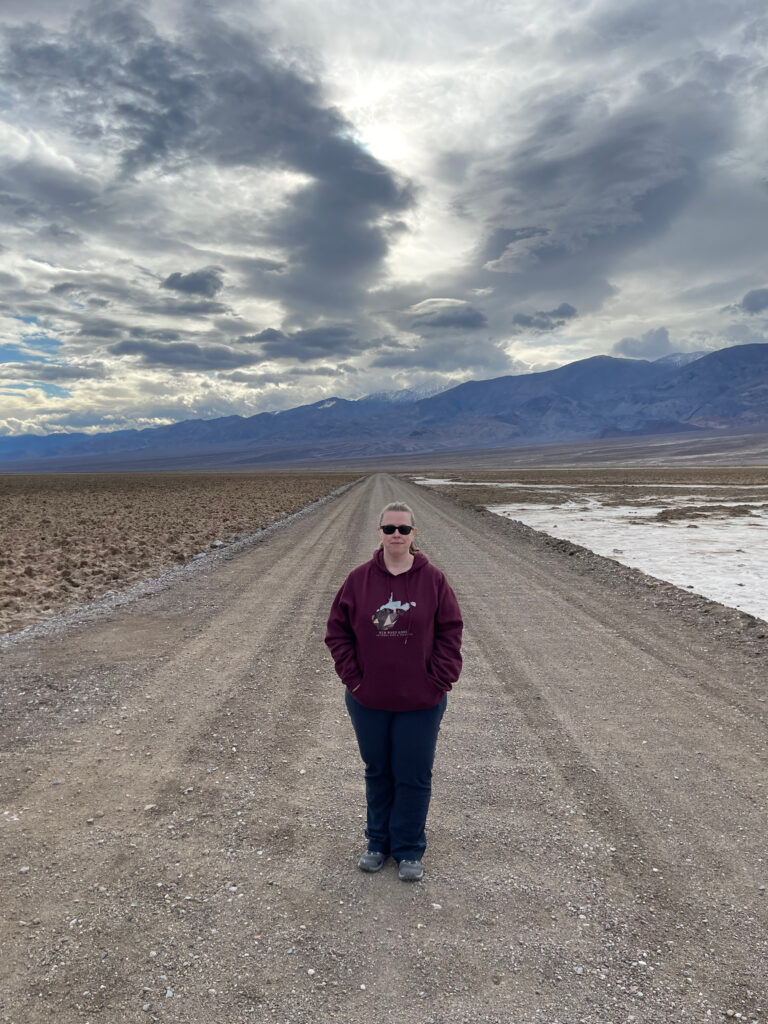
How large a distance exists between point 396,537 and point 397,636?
60cm

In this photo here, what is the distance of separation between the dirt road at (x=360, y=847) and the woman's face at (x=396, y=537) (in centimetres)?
214

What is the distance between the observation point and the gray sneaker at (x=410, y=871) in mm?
3734

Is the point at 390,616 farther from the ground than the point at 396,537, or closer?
closer

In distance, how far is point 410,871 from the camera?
12.3ft

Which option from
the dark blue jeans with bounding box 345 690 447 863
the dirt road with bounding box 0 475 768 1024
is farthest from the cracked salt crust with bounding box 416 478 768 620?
the dark blue jeans with bounding box 345 690 447 863

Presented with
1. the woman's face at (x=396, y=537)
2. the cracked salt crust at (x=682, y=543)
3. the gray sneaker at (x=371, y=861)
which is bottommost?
the cracked salt crust at (x=682, y=543)

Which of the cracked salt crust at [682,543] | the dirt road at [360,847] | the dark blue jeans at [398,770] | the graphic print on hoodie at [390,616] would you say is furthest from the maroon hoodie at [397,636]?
the cracked salt crust at [682,543]

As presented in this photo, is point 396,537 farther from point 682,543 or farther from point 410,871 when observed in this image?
point 682,543

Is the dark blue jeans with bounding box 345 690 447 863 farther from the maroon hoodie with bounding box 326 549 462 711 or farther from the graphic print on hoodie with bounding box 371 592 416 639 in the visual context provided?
the graphic print on hoodie with bounding box 371 592 416 639

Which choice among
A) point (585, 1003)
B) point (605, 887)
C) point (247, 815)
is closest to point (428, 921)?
point (585, 1003)

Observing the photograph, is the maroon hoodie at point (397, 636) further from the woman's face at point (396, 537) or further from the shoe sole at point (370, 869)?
the shoe sole at point (370, 869)

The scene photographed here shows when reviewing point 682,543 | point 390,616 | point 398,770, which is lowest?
point 682,543

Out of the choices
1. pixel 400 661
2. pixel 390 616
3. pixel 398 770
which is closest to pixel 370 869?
pixel 398 770

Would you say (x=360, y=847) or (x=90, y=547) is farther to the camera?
(x=90, y=547)
